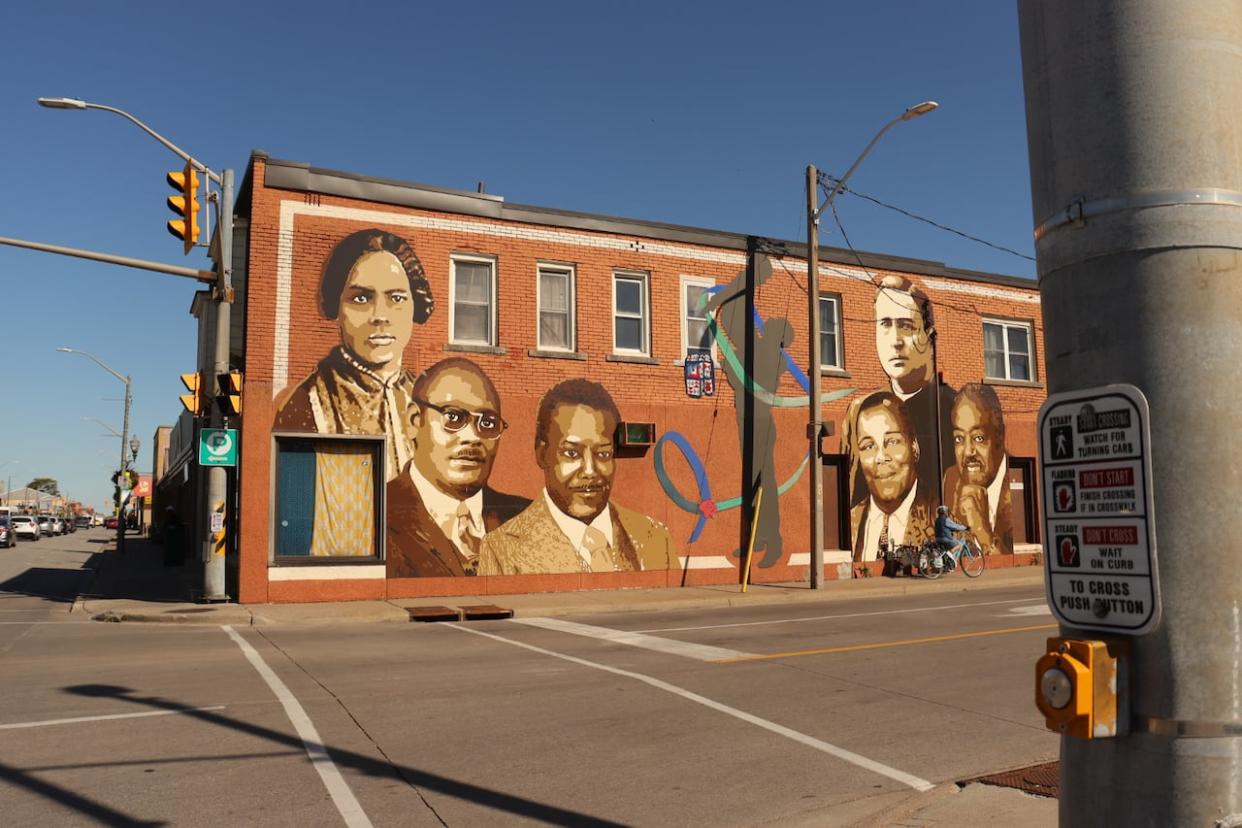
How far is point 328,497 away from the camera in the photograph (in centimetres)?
1825

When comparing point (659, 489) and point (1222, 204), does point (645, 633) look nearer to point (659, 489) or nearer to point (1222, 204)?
point (659, 489)

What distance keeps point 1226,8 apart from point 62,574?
32.9 m

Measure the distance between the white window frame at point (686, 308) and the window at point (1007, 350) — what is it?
8.96 m

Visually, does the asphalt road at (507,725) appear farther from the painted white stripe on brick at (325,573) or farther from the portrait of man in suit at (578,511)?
the portrait of man in suit at (578,511)

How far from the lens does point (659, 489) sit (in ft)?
68.6

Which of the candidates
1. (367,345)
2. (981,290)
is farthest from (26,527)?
(981,290)

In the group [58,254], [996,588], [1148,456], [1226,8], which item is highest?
[58,254]

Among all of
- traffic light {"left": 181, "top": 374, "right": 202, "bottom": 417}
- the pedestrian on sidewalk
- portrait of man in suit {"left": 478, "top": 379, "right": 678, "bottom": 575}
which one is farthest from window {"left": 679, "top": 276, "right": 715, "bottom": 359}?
the pedestrian on sidewalk

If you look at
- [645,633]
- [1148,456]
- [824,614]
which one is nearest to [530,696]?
[645,633]

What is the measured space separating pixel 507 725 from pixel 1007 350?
22.4 metres

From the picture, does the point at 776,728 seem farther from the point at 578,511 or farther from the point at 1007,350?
the point at 1007,350

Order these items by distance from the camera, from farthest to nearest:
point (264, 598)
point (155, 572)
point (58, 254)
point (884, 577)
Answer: point (155, 572) → point (884, 577) → point (264, 598) → point (58, 254)

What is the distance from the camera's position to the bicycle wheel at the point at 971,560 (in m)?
23.3

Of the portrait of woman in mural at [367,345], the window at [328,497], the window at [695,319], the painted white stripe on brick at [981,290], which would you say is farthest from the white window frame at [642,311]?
Answer: the painted white stripe on brick at [981,290]
